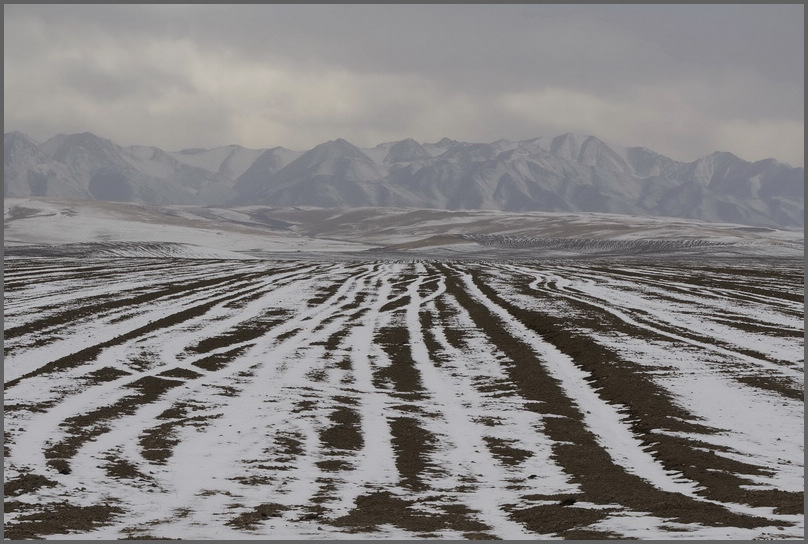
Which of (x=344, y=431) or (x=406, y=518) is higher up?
(x=406, y=518)

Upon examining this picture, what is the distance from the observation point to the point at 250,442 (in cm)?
1605

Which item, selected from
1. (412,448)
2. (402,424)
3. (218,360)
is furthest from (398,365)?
(412,448)

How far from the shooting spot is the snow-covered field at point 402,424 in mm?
11602

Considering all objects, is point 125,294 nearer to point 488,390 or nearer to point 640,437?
point 488,390

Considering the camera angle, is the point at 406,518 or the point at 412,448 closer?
the point at 406,518

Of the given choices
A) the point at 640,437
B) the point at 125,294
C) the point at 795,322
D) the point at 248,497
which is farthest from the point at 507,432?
the point at 125,294

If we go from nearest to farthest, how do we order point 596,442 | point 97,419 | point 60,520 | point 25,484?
point 60,520
point 25,484
point 596,442
point 97,419

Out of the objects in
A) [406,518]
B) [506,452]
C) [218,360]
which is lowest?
[218,360]

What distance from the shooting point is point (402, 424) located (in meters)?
17.5

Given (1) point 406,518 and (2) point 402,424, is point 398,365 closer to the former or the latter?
(2) point 402,424

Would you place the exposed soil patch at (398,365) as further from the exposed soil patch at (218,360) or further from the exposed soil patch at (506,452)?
the exposed soil patch at (506,452)

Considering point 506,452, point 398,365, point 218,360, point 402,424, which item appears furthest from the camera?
point 218,360

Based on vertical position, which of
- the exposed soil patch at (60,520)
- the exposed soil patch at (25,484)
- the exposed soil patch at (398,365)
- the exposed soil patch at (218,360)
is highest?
the exposed soil patch at (60,520)

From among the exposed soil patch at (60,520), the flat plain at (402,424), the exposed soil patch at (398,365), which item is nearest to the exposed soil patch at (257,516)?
the flat plain at (402,424)
